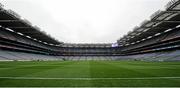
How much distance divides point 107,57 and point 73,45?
26298mm

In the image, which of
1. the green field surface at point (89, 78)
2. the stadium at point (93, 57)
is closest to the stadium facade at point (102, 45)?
the stadium at point (93, 57)

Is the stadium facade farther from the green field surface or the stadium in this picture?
the green field surface

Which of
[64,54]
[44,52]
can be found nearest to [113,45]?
[64,54]

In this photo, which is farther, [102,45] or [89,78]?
[102,45]

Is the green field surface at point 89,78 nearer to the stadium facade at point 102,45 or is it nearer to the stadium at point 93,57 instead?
the stadium at point 93,57

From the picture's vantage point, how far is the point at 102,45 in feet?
484

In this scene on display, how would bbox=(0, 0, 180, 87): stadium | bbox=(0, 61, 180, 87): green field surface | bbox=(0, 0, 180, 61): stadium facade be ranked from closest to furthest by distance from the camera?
bbox=(0, 61, 180, 87): green field surface
bbox=(0, 0, 180, 87): stadium
bbox=(0, 0, 180, 61): stadium facade

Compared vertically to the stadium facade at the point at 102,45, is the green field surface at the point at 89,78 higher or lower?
lower

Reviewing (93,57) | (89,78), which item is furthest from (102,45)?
(89,78)

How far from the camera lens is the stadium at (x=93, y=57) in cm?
1012

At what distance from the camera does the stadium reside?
1012 cm

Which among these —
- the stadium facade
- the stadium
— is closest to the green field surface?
the stadium

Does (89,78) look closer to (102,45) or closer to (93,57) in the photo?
(93,57)

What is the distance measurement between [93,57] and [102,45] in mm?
12109
